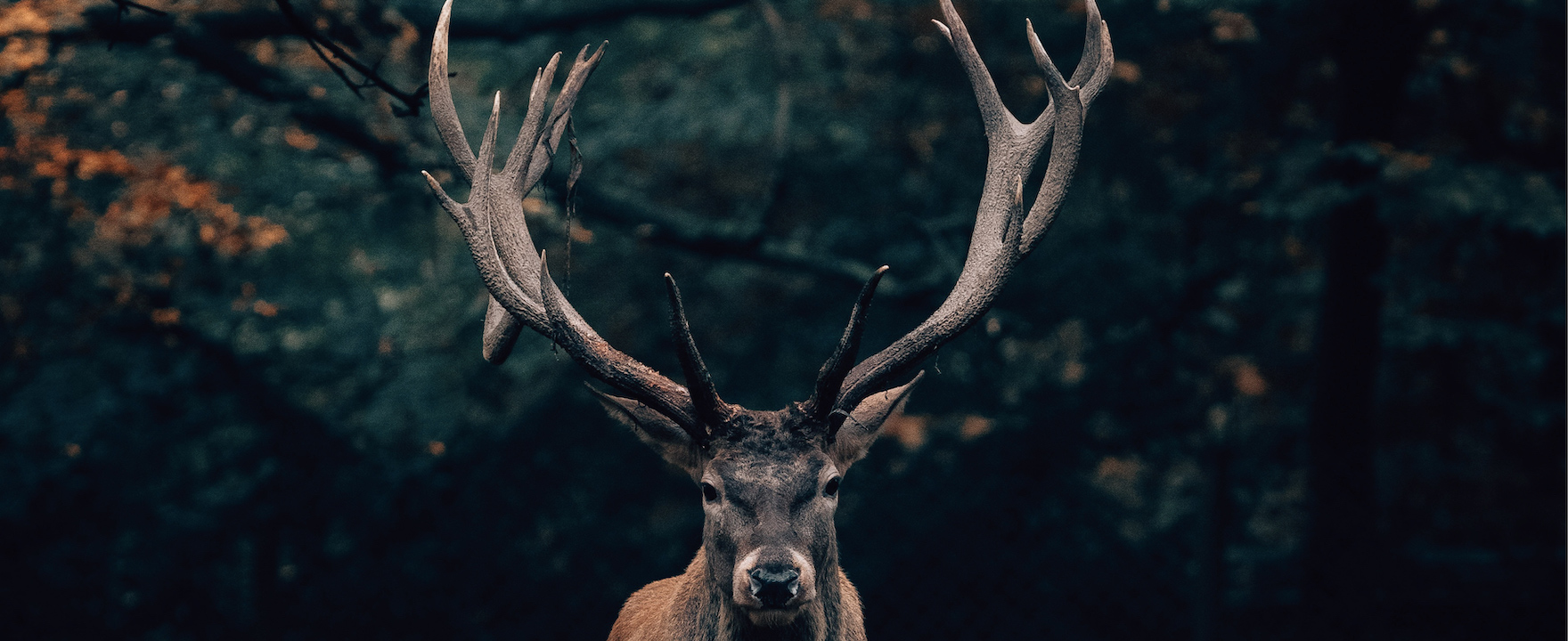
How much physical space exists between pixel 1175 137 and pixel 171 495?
6204mm

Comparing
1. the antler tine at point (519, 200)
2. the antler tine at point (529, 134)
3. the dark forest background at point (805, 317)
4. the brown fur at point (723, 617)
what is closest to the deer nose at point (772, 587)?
the brown fur at point (723, 617)

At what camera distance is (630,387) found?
102 inches

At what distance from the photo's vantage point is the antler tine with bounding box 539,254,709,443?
2.59 metres

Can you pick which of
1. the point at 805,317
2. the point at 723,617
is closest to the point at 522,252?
the point at 723,617

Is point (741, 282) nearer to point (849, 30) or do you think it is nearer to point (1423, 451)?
point (849, 30)

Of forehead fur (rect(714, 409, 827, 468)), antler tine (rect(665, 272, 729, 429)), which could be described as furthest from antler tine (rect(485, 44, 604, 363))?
forehead fur (rect(714, 409, 827, 468))

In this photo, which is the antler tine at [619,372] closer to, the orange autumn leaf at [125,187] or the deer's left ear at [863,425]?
the deer's left ear at [863,425]

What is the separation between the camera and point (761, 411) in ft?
9.17

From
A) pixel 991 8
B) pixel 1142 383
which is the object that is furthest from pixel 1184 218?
pixel 991 8

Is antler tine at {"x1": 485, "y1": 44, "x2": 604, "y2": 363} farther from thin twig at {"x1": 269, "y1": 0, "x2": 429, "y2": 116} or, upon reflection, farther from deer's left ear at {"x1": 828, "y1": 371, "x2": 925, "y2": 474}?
deer's left ear at {"x1": 828, "y1": 371, "x2": 925, "y2": 474}

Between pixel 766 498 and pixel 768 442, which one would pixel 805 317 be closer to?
pixel 768 442

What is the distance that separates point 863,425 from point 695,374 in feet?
2.01

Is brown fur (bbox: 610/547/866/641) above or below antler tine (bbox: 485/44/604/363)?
below

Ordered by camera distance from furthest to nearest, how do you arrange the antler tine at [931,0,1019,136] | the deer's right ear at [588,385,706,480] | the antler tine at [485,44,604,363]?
1. the antler tine at [931,0,1019,136]
2. the antler tine at [485,44,604,363]
3. the deer's right ear at [588,385,706,480]
